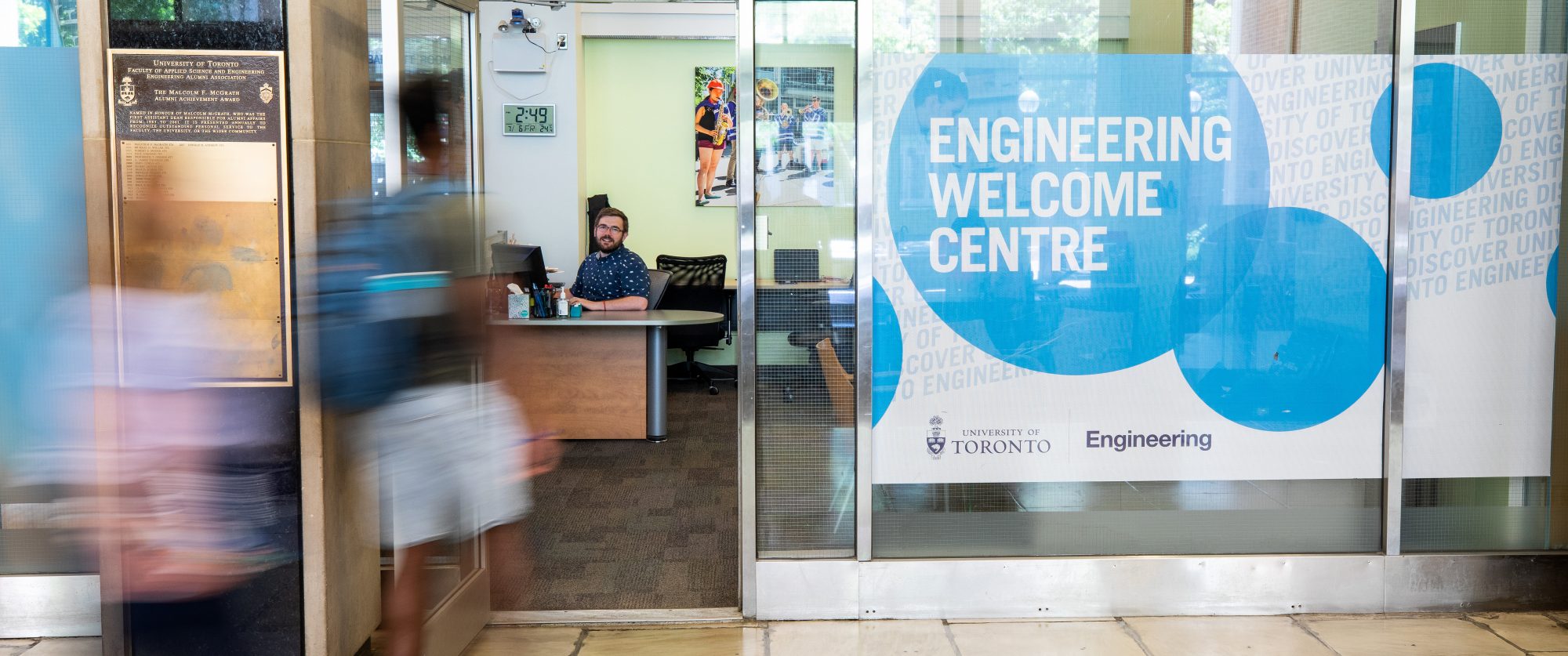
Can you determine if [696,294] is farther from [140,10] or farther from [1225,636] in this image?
[140,10]

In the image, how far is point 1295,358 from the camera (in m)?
3.84

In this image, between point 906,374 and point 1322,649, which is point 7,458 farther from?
point 1322,649

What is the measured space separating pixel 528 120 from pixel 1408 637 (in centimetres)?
770

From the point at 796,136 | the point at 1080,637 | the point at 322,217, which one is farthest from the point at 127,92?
the point at 1080,637

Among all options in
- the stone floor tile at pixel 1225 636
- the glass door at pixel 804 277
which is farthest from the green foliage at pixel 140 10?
the stone floor tile at pixel 1225 636

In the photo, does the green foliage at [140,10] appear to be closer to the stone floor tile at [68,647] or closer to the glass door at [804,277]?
the glass door at [804,277]

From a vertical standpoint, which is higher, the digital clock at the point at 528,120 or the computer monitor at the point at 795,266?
the digital clock at the point at 528,120

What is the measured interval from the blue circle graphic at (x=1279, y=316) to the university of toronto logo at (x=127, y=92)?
10.2ft

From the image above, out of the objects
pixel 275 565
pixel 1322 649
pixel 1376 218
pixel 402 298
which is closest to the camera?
pixel 402 298

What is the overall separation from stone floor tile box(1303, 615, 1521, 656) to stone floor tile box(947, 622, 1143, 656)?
656mm

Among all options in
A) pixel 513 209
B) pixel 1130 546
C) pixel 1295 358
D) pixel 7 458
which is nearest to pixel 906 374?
pixel 1130 546

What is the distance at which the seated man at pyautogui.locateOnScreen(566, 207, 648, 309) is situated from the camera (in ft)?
23.7

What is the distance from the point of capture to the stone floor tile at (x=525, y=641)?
3.61m

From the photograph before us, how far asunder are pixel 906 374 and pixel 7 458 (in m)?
2.81
